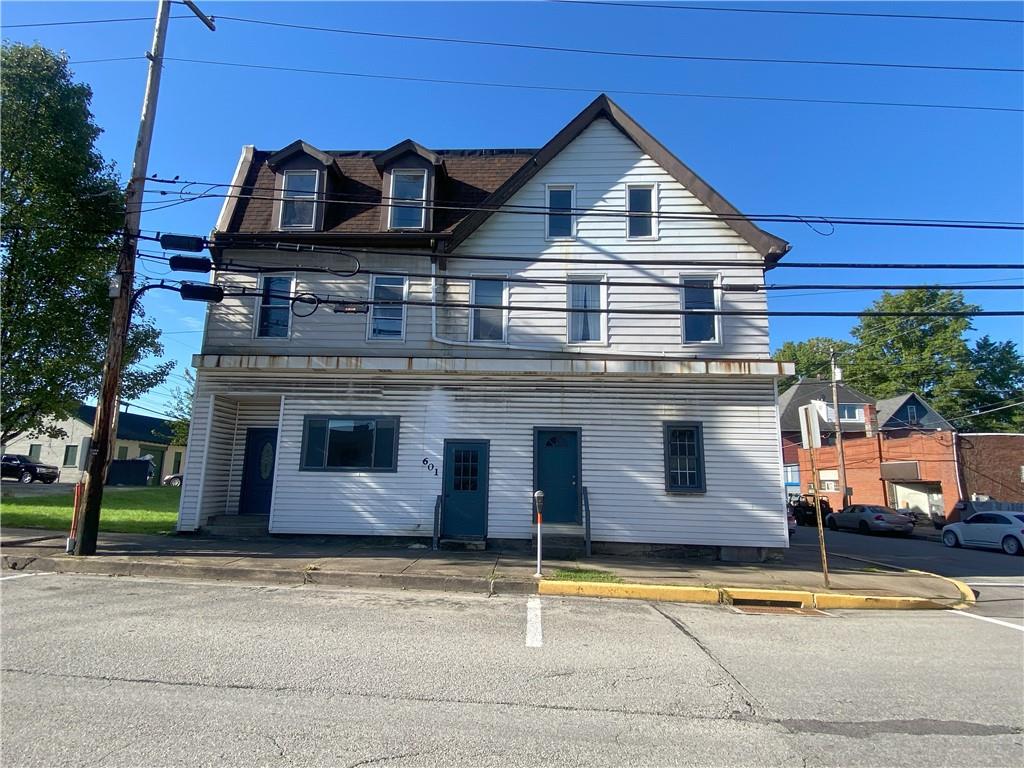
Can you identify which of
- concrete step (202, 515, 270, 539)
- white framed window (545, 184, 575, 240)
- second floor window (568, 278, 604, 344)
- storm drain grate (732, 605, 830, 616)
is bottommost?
storm drain grate (732, 605, 830, 616)

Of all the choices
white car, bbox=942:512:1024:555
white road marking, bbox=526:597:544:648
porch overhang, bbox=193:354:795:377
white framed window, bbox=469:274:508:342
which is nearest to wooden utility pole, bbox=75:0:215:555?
porch overhang, bbox=193:354:795:377

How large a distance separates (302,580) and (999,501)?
113 ft

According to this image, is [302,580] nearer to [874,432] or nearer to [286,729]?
[286,729]

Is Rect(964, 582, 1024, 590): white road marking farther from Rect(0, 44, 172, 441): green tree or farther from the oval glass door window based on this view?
Rect(0, 44, 172, 441): green tree

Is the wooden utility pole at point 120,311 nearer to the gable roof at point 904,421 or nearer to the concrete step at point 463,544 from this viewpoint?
the concrete step at point 463,544

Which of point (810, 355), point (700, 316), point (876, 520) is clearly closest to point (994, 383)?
point (810, 355)

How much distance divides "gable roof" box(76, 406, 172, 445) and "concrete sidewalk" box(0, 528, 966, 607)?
33.5m

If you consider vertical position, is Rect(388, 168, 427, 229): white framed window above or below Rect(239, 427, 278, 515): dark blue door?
above

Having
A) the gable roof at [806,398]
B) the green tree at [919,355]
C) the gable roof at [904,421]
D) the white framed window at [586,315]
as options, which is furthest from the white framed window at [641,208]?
the green tree at [919,355]

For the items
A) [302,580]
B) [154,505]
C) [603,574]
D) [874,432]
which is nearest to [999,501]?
[874,432]

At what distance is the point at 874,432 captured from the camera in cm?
3612

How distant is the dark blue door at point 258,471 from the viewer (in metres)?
13.4

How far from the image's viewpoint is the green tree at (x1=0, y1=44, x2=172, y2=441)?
453 inches

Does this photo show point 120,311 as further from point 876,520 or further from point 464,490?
point 876,520
